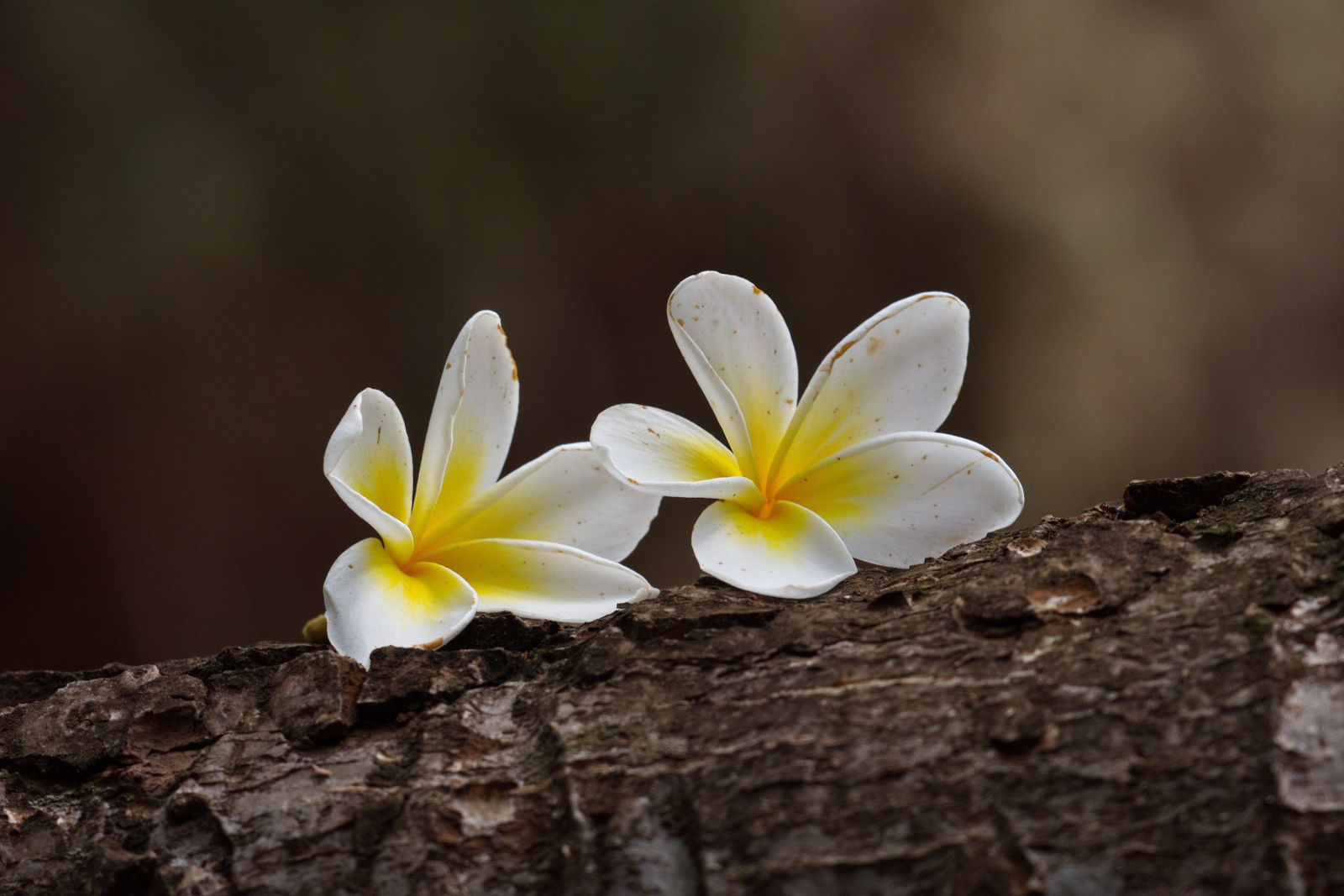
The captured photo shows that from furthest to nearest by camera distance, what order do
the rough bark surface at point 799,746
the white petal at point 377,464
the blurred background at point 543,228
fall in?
the blurred background at point 543,228
the white petal at point 377,464
the rough bark surface at point 799,746

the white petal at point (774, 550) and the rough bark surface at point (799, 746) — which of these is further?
the white petal at point (774, 550)

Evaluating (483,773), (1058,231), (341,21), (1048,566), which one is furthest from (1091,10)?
(483,773)

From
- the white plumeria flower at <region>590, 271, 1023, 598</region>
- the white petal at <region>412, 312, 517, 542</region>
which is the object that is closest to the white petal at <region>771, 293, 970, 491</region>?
the white plumeria flower at <region>590, 271, 1023, 598</region>

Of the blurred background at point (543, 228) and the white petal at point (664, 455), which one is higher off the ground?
the blurred background at point (543, 228)

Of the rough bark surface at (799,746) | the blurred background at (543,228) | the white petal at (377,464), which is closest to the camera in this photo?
the rough bark surface at (799,746)

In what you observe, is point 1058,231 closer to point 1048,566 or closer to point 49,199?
point 1048,566

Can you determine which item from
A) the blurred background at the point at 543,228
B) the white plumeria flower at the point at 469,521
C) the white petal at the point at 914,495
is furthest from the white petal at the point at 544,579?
the blurred background at the point at 543,228

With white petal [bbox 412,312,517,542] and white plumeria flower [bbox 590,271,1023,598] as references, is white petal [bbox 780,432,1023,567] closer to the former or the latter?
white plumeria flower [bbox 590,271,1023,598]

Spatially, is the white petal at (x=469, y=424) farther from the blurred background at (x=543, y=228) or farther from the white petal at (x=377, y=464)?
the blurred background at (x=543, y=228)

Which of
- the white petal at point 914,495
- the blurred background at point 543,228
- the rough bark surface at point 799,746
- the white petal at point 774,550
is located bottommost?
the rough bark surface at point 799,746
